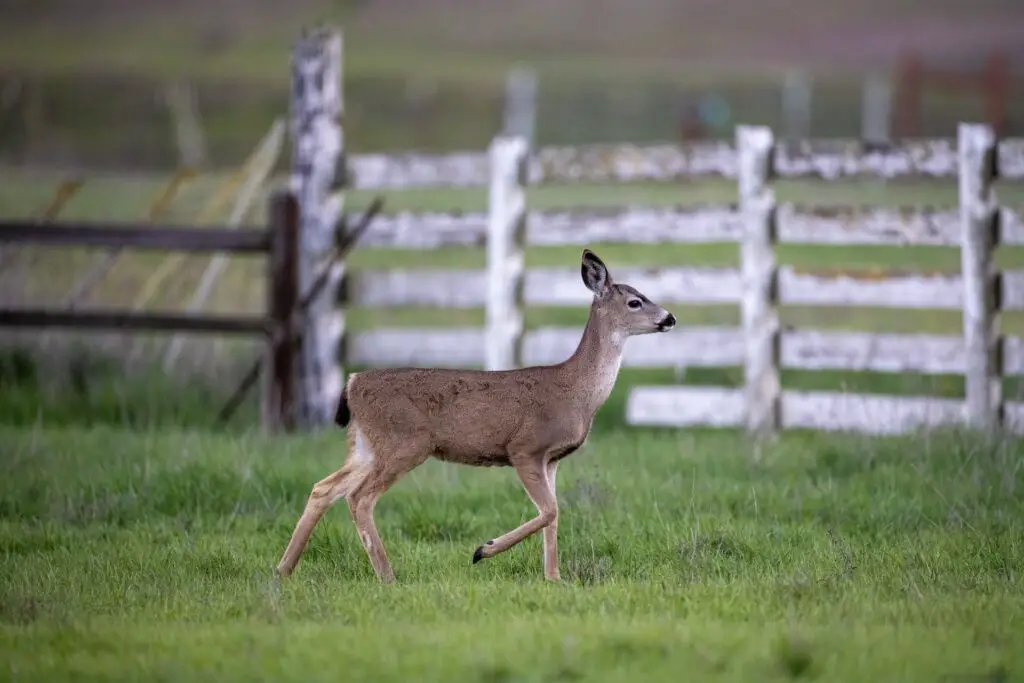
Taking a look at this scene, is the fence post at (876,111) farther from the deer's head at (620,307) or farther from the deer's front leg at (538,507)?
the deer's front leg at (538,507)

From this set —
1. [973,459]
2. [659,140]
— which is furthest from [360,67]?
[973,459]

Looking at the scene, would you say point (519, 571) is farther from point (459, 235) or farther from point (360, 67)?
point (360, 67)

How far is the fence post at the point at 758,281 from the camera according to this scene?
10727 millimetres

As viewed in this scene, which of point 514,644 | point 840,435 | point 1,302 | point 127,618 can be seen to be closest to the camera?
point 514,644

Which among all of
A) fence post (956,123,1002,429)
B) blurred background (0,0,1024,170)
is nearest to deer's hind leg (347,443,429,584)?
fence post (956,123,1002,429)

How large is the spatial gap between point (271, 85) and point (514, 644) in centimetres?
4164

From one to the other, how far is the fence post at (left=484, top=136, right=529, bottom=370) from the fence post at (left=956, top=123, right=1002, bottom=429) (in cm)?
289

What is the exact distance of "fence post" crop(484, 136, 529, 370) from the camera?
36.4ft

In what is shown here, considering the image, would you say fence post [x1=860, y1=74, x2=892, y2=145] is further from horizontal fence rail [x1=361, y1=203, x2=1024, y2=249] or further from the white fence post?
horizontal fence rail [x1=361, y1=203, x2=1024, y2=249]

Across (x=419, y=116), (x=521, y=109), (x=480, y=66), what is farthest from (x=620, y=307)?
(x=480, y=66)

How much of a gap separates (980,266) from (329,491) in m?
5.34

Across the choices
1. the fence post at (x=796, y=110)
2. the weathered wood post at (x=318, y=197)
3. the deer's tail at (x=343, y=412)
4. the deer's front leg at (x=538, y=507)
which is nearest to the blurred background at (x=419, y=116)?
the fence post at (x=796, y=110)

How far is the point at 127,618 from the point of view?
5676 mm

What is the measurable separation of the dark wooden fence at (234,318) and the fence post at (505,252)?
3.84ft
